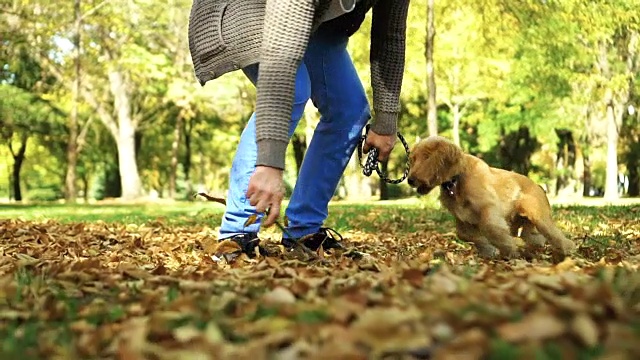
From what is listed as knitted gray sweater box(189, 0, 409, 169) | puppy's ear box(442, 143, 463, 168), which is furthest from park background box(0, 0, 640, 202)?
knitted gray sweater box(189, 0, 409, 169)

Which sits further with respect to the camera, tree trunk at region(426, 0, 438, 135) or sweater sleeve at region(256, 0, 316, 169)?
tree trunk at region(426, 0, 438, 135)

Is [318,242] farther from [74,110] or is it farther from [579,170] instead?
[579,170]

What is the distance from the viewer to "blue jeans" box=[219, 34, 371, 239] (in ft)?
14.7

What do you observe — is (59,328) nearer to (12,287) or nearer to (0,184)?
(12,287)

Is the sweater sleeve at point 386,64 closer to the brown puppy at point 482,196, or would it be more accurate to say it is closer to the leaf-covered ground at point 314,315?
the brown puppy at point 482,196

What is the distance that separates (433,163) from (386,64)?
2.21 ft

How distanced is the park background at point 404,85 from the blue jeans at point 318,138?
34.5 ft

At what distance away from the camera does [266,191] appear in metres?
3.49

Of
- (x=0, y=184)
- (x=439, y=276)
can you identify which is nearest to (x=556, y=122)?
(x=439, y=276)

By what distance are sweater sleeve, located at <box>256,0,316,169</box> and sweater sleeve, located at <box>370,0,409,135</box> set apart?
113 cm

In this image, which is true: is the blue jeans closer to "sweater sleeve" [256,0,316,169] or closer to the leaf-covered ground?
"sweater sleeve" [256,0,316,169]

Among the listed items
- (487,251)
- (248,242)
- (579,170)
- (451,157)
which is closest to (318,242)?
(248,242)

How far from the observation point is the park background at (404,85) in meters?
17.7

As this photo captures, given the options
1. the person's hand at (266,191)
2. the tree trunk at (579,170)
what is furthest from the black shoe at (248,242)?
the tree trunk at (579,170)
